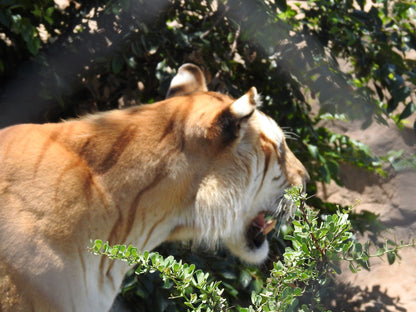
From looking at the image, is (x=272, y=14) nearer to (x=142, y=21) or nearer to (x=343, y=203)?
(x=142, y=21)

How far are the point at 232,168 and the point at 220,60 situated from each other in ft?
4.00

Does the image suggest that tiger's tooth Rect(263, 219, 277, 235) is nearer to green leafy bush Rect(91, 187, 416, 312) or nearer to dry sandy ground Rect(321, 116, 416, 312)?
green leafy bush Rect(91, 187, 416, 312)

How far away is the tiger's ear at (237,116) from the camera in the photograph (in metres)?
1.58

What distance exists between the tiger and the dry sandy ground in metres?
1.44

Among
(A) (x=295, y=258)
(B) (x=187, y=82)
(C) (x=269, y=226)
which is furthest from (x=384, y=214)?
(A) (x=295, y=258)

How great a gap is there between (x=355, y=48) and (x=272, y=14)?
600mm

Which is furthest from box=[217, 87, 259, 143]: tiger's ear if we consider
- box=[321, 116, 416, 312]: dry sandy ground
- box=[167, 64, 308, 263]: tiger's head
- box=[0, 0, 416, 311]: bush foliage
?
box=[321, 116, 416, 312]: dry sandy ground

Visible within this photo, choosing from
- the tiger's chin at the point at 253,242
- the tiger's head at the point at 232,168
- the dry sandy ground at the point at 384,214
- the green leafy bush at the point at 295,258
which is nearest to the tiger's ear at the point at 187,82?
the tiger's head at the point at 232,168

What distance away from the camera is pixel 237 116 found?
1.59 meters

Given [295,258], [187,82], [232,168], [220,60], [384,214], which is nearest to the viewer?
[295,258]

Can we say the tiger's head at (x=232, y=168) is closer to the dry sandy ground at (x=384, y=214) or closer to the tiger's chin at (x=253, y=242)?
the tiger's chin at (x=253, y=242)

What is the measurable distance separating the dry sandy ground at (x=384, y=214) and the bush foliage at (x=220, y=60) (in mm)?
510

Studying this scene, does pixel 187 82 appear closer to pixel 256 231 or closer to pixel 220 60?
pixel 256 231

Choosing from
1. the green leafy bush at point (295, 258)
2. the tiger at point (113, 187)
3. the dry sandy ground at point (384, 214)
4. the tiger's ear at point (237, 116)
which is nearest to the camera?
the green leafy bush at point (295, 258)
